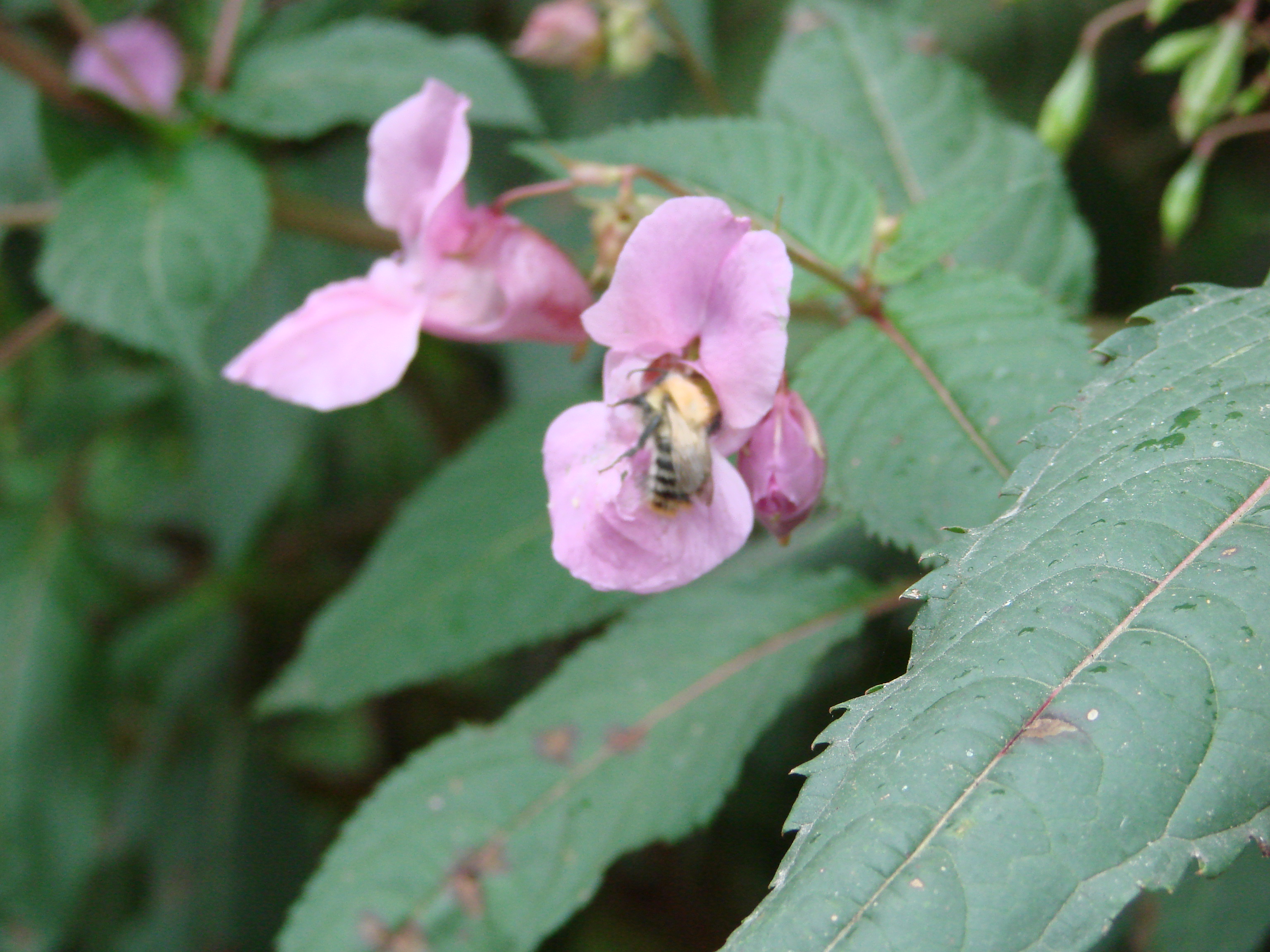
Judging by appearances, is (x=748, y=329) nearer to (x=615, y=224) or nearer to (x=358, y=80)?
(x=615, y=224)

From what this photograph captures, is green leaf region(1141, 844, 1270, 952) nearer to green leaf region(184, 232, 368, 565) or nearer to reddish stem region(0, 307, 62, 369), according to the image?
green leaf region(184, 232, 368, 565)

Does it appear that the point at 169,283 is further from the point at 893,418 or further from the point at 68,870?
the point at 68,870

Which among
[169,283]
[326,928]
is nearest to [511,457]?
[169,283]

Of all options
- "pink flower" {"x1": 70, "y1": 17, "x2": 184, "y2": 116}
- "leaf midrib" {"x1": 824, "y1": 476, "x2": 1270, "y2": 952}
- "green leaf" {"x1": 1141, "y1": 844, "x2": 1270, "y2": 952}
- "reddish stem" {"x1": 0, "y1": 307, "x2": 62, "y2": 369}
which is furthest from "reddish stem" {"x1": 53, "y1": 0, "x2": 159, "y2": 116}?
"green leaf" {"x1": 1141, "y1": 844, "x2": 1270, "y2": 952}

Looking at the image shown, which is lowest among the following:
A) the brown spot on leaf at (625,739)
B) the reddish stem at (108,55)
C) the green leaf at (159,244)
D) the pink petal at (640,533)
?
the brown spot on leaf at (625,739)

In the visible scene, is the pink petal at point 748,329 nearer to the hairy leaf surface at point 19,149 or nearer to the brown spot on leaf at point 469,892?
the brown spot on leaf at point 469,892

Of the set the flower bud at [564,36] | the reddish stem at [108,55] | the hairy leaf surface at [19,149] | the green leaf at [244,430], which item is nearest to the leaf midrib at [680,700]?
the green leaf at [244,430]

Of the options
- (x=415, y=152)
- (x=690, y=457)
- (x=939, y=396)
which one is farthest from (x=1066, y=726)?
(x=415, y=152)
